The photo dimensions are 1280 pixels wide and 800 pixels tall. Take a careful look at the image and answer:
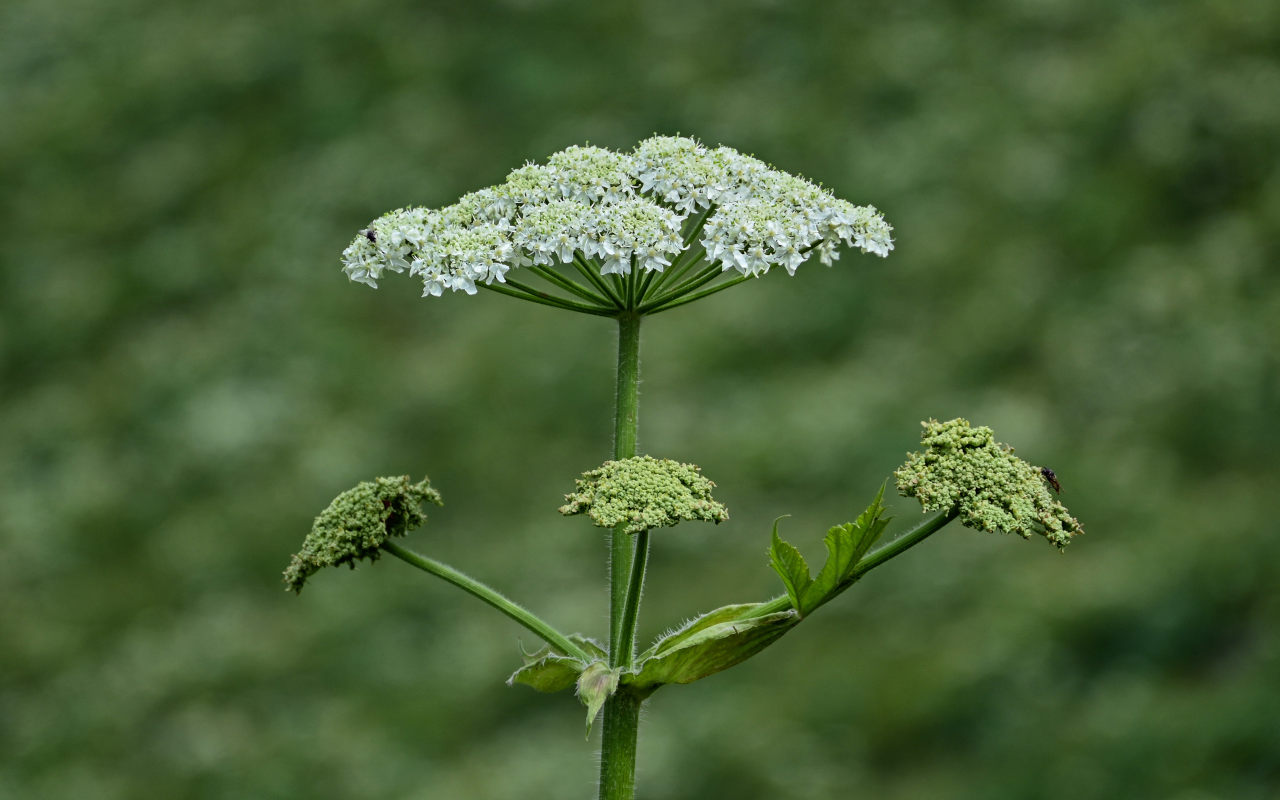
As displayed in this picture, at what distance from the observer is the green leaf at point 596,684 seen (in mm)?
3229

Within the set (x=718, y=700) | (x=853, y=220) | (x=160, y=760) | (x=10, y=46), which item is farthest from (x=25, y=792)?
(x=10, y=46)

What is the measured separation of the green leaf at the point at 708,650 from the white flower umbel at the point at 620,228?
0.86 metres

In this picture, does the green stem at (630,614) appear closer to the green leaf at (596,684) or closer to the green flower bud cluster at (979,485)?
the green leaf at (596,684)

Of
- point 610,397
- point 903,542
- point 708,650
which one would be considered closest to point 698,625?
point 708,650

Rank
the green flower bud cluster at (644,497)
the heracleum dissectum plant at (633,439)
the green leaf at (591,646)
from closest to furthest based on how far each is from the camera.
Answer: the green flower bud cluster at (644,497) < the heracleum dissectum plant at (633,439) < the green leaf at (591,646)

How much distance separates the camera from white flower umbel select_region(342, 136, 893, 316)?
337 cm

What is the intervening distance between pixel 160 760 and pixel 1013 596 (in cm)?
575

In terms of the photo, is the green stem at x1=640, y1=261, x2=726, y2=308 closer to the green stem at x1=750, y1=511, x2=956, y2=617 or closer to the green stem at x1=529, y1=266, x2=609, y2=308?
the green stem at x1=529, y1=266, x2=609, y2=308

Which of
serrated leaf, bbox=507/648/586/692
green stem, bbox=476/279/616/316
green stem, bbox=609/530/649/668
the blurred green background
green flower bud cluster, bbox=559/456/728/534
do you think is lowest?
Answer: serrated leaf, bbox=507/648/586/692

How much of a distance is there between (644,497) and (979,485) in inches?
32.0

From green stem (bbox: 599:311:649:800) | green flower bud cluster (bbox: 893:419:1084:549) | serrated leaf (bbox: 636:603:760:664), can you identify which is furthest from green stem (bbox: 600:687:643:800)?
green flower bud cluster (bbox: 893:419:1084:549)

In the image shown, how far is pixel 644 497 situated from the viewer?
10.3 feet

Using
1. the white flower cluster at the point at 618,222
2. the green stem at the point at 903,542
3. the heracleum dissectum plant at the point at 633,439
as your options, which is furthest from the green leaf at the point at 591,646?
the white flower cluster at the point at 618,222

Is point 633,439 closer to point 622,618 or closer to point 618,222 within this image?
point 622,618
